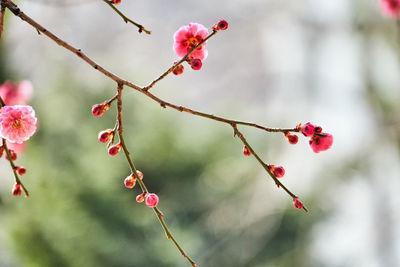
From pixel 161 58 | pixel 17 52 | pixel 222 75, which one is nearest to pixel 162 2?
pixel 161 58

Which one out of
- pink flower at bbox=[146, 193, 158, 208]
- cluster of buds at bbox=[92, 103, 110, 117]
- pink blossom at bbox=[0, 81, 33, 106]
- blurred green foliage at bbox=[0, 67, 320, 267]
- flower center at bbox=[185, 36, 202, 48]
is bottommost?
pink flower at bbox=[146, 193, 158, 208]

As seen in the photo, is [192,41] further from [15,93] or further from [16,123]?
[15,93]

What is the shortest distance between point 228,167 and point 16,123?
4.72 ft

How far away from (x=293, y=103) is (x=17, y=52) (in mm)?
1332

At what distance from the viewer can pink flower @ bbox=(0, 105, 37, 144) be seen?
33cm

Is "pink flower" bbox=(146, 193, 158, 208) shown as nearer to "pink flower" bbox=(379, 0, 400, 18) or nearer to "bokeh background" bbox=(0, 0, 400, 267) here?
"pink flower" bbox=(379, 0, 400, 18)

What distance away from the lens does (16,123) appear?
0.34 meters

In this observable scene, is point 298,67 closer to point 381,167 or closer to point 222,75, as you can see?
point 381,167

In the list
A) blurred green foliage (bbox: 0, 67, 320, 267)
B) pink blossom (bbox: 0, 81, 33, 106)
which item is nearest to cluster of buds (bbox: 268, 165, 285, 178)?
pink blossom (bbox: 0, 81, 33, 106)

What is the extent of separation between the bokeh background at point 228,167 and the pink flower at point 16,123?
87 centimetres

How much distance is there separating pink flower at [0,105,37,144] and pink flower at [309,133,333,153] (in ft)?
0.78

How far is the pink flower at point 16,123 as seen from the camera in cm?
33

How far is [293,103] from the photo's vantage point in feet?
6.29

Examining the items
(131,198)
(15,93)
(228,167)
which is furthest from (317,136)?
(228,167)
